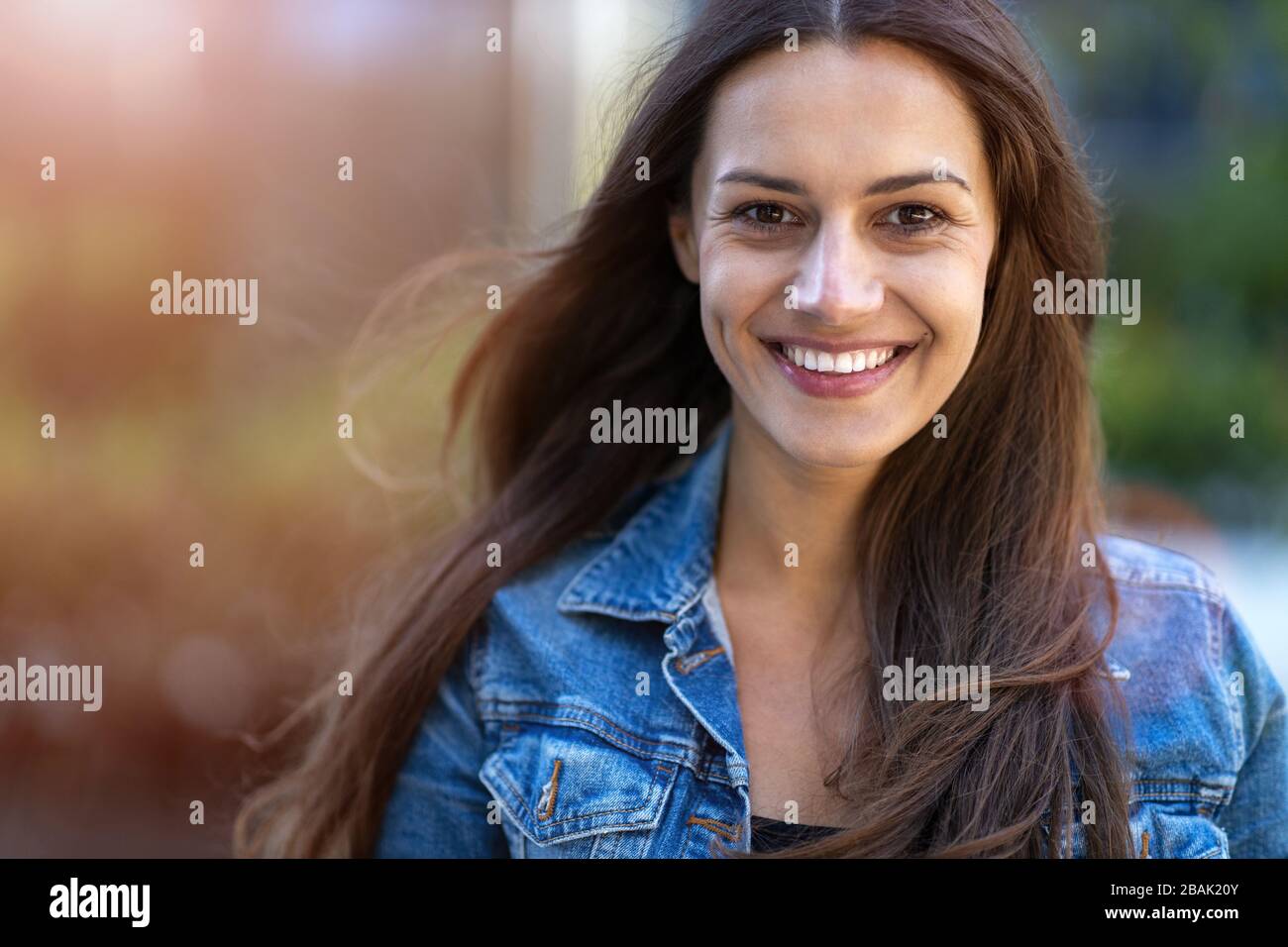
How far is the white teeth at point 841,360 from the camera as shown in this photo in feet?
4.68

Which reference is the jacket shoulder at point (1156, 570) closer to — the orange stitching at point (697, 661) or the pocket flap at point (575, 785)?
the orange stitching at point (697, 661)

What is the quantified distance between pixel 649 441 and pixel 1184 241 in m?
2.33

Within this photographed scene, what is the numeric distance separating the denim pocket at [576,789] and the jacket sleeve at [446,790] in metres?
0.06

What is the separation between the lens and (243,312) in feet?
9.90

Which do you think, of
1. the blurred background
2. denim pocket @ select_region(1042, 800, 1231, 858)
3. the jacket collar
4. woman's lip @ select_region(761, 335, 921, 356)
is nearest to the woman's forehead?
woman's lip @ select_region(761, 335, 921, 356)

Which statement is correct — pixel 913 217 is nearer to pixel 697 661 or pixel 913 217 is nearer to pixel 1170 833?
pixel 697 661

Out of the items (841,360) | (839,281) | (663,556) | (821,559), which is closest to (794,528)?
(821,559)

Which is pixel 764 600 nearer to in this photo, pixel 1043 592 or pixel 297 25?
pixel 1043 592

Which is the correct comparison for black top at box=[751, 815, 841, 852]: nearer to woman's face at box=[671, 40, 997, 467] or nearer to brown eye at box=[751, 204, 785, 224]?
woman's face at box=[671, 40, 997, 467]

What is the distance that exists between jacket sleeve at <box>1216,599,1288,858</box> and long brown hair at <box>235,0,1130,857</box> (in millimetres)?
211

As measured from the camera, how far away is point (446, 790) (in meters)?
1.64

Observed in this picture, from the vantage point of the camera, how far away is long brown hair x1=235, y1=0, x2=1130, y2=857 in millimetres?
1438

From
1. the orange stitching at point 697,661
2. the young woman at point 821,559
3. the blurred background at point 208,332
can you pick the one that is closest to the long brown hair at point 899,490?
the young woman at point 821,559

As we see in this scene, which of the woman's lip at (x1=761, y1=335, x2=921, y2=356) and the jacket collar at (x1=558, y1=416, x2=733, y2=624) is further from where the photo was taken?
the jacket collar at (x1=558, y1=416, x2=733, y2=624)
